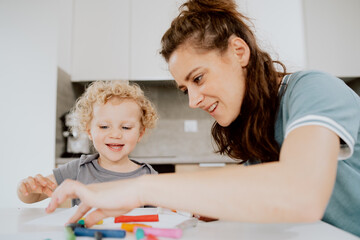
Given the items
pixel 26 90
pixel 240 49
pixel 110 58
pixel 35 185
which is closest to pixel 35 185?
pixel 35 185

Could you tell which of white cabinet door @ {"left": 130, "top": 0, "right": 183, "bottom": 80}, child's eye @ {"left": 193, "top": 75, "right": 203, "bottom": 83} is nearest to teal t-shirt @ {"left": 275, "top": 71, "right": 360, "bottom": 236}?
child's eye @ {"left": 193, "top": 75, "right": 203, "bottom": 83}

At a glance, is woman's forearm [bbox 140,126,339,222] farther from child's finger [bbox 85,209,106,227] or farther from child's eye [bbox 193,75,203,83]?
child's eye [bbox 193,75,203,83]

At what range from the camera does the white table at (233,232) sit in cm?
53

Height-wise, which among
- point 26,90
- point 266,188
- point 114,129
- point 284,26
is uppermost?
point 284,26

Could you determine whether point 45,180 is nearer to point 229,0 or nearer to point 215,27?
point 215,27

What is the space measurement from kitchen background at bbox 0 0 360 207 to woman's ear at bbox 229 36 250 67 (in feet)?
4.80

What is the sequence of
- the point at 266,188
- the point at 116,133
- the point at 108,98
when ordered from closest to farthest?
1. the point at 266,188
2. the point at 116,133
3. the point at 108,98

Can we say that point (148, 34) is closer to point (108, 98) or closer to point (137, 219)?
point (108, 98)

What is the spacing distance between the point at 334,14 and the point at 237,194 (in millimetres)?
2688

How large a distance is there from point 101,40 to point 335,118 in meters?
2.37

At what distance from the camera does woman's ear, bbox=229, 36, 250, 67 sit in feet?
2.66

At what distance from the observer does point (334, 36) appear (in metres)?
2.56

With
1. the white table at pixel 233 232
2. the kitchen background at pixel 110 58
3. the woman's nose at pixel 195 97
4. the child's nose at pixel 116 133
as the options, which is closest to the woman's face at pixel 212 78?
the woman's nose at pixel 195 97

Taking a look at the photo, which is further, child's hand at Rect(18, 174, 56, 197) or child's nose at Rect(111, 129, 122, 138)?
child's nose at Rect(111, 129, 122, 138)
